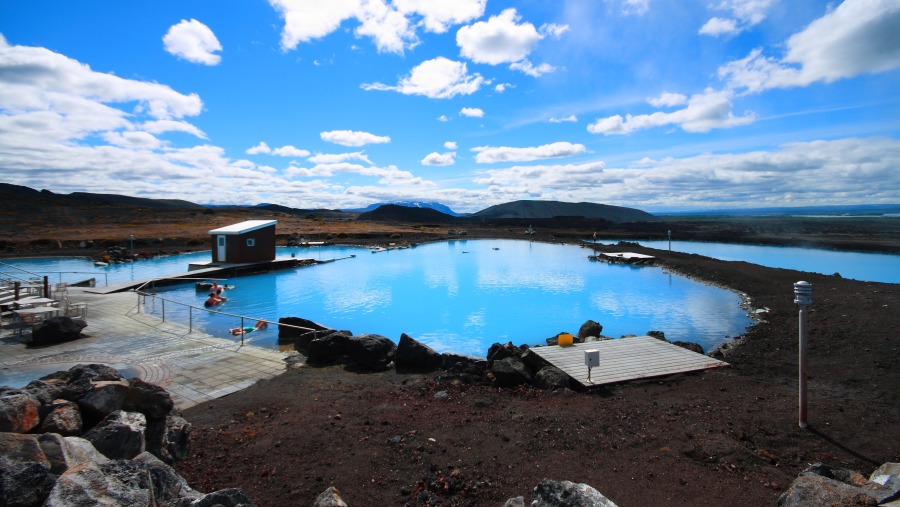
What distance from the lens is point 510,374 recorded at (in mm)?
8336

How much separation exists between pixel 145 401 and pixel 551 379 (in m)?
6.34

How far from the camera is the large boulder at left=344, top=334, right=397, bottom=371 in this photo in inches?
375

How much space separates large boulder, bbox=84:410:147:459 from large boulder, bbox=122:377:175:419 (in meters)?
0.45

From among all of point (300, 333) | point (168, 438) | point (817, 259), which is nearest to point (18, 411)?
point (168, 438)

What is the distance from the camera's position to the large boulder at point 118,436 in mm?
4352

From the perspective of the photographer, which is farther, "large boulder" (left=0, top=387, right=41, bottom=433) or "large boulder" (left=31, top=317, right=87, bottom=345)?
"large boulder" (left=31, top=317, right=87, bottom=345)

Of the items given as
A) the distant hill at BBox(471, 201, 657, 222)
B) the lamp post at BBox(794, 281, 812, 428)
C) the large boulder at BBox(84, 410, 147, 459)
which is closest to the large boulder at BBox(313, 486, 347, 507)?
the large boulder at BBox(84, 410, 147, 459)

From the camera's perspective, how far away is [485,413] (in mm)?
6754

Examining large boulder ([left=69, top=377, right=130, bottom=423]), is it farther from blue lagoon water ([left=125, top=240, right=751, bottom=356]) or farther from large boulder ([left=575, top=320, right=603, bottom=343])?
large boulder ([left=575, top=320, right=603, bottom=343])

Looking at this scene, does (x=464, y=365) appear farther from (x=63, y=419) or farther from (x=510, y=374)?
(x=63, y=419)

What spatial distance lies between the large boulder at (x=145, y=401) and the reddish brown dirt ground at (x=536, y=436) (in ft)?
2.28

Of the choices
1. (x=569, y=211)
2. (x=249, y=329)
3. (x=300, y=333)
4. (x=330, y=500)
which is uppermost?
(x=569, y=211)

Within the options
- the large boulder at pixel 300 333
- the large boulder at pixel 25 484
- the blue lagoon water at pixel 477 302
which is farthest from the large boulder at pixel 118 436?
the blue lagoon water at pixel 477 302

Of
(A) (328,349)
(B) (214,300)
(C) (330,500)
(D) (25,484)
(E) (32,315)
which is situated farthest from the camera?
(B) (214,300)
